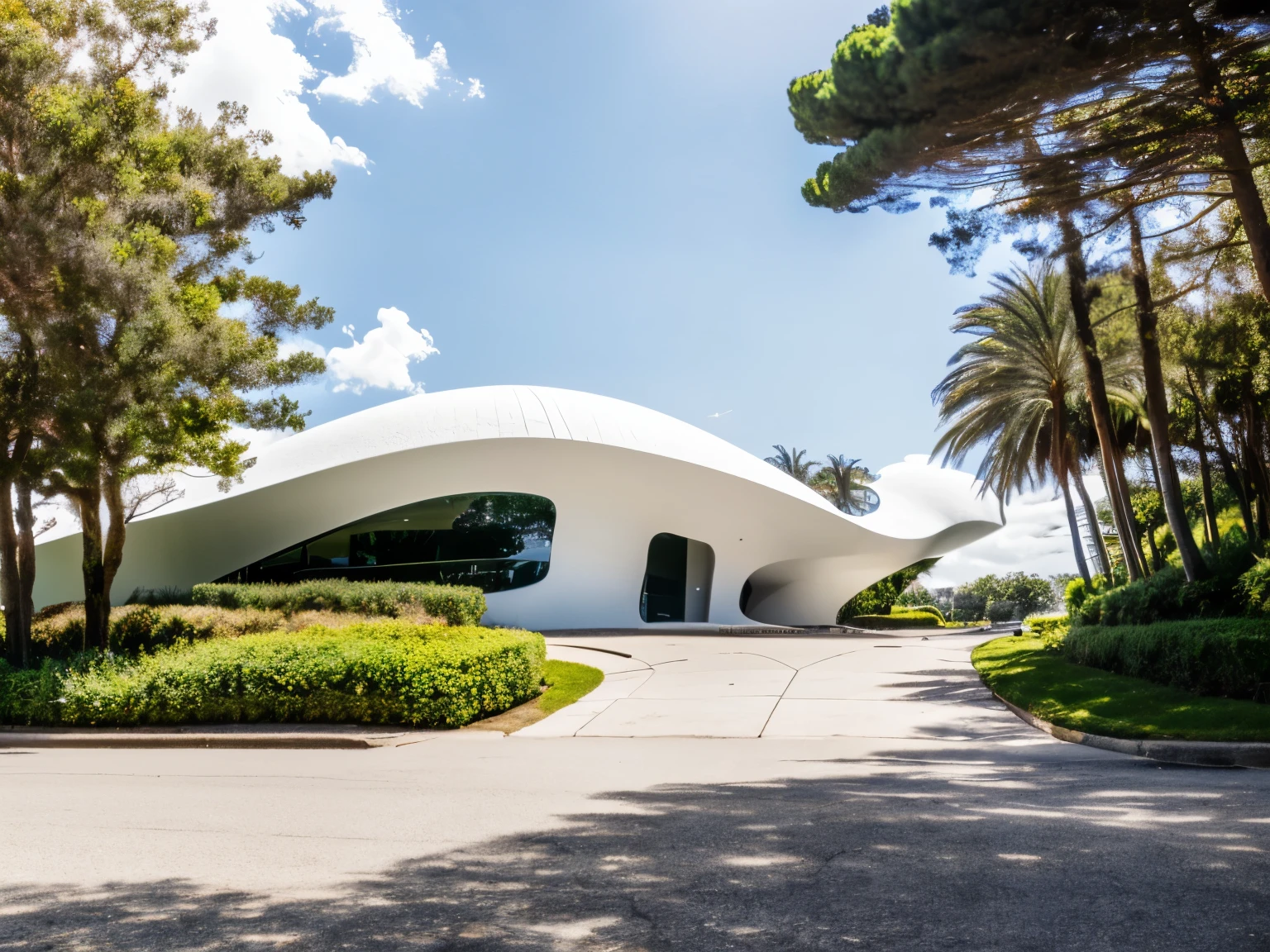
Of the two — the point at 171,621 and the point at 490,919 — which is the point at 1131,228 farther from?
the point at 171,621

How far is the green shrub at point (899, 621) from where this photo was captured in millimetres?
48031

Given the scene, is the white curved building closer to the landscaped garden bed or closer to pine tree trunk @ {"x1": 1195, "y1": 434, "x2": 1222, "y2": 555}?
pine tree trunk @ {"x1": 1195, "y1": 434, "x2": 1222, "y2": 555}

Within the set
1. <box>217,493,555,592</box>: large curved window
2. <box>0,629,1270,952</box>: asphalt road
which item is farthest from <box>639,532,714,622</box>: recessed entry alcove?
<box>0,629,1270,952</box>: asphalt road

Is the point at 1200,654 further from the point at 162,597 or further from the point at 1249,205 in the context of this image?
the point at 162,597

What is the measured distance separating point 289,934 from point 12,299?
12.7 meters

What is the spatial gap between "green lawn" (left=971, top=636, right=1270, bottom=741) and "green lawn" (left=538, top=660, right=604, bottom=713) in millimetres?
6253

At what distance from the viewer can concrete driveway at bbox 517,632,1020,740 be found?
34.5 feet

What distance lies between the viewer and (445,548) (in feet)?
93.6

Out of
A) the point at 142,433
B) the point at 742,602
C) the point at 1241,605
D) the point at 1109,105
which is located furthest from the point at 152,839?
the point at 742,602

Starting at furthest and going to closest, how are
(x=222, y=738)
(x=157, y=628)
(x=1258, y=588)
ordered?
(x=157, y=628) < (x=1258, y=588) < (x=222, y=738)

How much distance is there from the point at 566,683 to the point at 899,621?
37.6 meters

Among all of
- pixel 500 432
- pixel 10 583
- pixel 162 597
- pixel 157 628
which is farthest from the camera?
pixel 500 432

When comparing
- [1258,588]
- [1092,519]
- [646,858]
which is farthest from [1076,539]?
[646,858]

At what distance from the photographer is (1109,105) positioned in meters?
8.56
